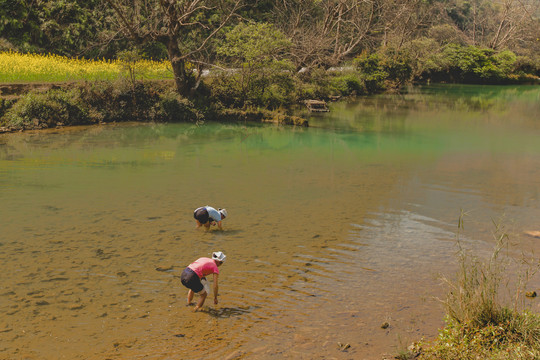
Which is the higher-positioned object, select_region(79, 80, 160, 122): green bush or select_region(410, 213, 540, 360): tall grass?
select_region(79, 80, 160, 122): green bush

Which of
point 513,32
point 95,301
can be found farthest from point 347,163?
point 513,32

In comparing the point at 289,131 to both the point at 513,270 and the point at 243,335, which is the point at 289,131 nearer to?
the point at 513,270

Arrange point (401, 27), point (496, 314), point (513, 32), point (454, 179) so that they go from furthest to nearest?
point (513, 32) → point (401, 27) → point (454, 179) → point (496, 314)

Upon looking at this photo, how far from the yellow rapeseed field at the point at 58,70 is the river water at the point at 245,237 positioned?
4.50 m

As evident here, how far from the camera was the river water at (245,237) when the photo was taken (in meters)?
6.46

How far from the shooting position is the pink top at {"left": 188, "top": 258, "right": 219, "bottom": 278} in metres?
6.87

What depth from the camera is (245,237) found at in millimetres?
10102

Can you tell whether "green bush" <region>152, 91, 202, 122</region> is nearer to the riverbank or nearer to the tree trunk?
the riverbank

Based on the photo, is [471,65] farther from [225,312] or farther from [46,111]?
[225,312]

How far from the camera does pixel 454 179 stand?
15.4 m

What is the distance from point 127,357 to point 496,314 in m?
4.25

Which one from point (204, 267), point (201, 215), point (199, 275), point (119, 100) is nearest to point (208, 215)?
point (201, 215)

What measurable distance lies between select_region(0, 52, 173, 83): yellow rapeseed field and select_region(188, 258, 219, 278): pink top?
2025 cm

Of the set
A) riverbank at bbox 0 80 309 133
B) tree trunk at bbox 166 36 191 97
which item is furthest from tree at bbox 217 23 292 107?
tree trunk at bbox 166 36 191 97
